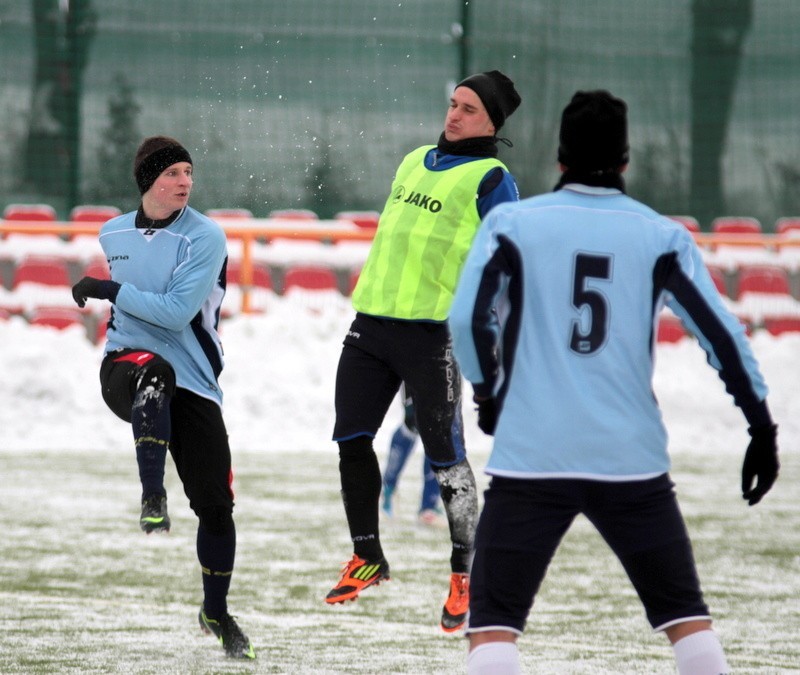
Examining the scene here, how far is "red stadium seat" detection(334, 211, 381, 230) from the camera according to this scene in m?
16.3

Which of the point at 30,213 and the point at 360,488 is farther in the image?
the point at 30,213

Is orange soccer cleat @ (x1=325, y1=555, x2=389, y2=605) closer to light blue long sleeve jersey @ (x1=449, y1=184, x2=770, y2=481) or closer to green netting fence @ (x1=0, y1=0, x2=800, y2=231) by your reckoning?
light blue long sleeve jersey @ (x1=449, y1=184, x2=770, y2=481)

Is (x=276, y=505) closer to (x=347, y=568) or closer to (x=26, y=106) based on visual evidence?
(x=347, y=568)

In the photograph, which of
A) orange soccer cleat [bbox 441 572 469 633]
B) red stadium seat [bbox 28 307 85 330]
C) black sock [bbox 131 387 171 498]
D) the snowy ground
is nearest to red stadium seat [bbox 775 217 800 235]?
the snowy ground

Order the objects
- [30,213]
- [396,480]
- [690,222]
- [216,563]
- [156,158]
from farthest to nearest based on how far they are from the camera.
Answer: [690,222] → [30,213] → [396,480] → [216,563] → [156,158]

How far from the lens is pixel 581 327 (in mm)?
4082

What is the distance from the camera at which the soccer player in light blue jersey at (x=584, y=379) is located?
4.09 m

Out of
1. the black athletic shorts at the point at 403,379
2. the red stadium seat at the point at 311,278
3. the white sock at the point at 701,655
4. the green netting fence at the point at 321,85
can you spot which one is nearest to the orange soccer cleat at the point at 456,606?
the black athletic shorts at the point at 403,379

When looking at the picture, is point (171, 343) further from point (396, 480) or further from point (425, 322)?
point (396, 480)

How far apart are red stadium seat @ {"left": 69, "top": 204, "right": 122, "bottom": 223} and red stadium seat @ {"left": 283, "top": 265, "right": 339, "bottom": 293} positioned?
70.9 inches

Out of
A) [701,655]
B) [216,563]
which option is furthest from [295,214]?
[701,655]

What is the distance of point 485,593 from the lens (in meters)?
4.15

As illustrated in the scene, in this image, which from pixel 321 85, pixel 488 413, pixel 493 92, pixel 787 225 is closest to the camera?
pixel 488 413

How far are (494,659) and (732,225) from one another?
13.3 metres
